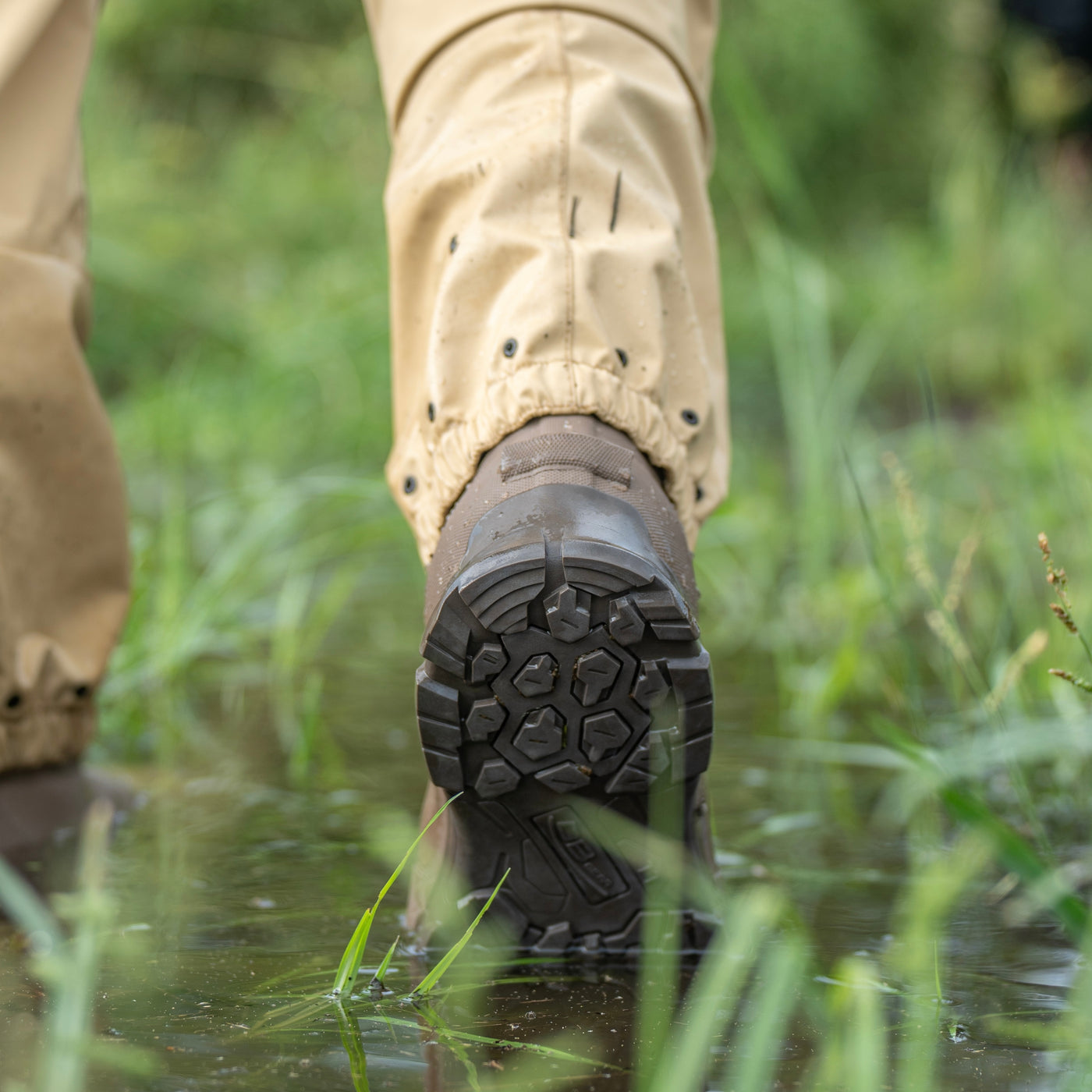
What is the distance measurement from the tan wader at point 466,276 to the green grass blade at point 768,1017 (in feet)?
1.13

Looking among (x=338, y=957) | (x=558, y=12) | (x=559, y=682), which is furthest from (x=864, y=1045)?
(x=558, y=12)

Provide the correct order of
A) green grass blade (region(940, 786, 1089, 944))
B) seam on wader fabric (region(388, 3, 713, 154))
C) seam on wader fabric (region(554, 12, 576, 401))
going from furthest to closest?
seam on wader fabric (region(388, 3, 713, 154)) → seam on wader fabric (region(554, 12, 576, 401)) → green grass blade (region(940, 786, 1089, 944))

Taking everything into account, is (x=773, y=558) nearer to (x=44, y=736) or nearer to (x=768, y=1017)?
(x=44, y=736)

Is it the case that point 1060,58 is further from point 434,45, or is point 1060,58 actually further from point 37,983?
point 37,983

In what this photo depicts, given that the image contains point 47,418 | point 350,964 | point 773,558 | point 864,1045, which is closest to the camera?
point 864,1045

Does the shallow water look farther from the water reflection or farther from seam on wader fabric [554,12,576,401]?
seam on wader fabric [554,12,576,401]

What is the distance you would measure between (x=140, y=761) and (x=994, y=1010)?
89cm

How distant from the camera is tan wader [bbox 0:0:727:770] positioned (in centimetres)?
98

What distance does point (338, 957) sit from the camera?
0.90 metres

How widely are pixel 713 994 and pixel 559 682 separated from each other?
1.01 feet

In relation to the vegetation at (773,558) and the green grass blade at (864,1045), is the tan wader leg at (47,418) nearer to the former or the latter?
the vegetation at (773,558)

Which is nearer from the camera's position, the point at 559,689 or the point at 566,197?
the point at 559,689

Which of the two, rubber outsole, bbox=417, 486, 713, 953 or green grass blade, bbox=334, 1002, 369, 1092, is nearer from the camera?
green grass blade, bbox=334, 1002, 369, 1092

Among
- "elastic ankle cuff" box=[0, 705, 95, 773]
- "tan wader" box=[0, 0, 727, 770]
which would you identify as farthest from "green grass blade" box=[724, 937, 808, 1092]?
"elastic ankle cuff" box=[0, 705, 95, 773]
